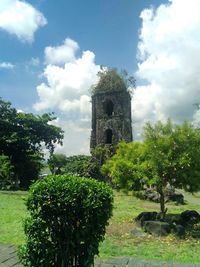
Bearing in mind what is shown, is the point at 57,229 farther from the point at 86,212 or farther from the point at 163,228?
the point at 163,228

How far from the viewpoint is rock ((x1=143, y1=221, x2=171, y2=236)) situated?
9.46 metres

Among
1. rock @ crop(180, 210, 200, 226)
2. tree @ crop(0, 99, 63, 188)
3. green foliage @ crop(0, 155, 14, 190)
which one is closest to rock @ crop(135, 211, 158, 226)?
rock @ crop(180, 210, 200, 226)

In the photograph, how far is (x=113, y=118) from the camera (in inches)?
1147

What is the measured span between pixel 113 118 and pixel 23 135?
7.30 m

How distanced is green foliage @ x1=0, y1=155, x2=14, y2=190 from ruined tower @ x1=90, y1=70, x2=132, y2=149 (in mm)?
7046

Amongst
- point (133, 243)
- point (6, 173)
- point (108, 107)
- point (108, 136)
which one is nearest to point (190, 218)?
point (133, 243)

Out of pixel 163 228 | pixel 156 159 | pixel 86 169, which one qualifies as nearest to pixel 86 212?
pixel 163 228

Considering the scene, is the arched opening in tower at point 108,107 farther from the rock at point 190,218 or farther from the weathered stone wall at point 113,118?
the rock at point 190,218

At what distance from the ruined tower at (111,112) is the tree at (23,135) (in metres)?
3.19

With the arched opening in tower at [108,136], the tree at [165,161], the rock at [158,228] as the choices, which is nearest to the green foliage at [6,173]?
the arched opening in tower at [108,136]

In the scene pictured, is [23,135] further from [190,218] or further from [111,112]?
[190,218]

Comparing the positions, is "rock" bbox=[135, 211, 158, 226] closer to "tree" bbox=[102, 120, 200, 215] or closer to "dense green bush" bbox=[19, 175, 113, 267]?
"tree" bbox=[102, 120, 200, 215]

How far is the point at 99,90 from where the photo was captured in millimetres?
29797

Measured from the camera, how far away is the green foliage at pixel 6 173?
2273cm
